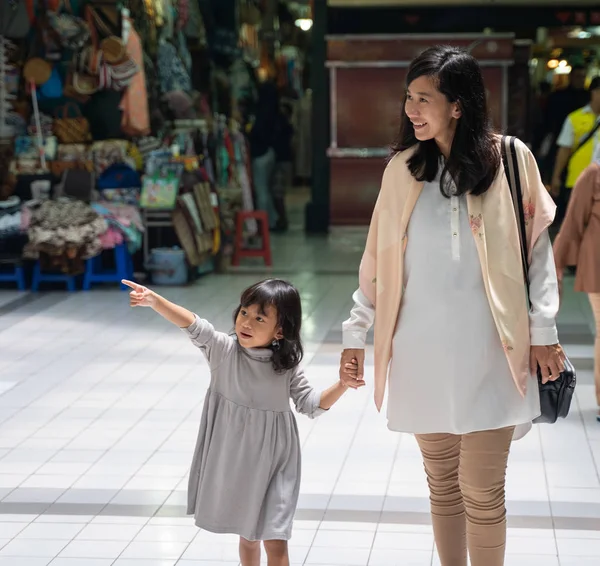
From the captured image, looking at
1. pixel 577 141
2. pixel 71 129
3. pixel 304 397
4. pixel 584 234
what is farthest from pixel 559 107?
pixel 304 397

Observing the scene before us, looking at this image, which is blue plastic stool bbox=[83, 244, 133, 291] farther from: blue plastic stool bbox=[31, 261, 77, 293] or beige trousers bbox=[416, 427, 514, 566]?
beige trousers bbox=[416, 427, 514, 566]

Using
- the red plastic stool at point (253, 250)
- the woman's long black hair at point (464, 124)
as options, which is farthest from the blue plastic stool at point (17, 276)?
the woman's long black hair at point (464, 124)

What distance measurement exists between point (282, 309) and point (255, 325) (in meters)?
0.09

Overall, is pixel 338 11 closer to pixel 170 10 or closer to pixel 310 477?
pixel 170 10

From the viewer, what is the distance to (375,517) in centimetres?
433

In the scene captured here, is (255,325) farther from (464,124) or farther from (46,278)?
(46,278)

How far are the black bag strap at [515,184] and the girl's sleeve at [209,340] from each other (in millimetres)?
889

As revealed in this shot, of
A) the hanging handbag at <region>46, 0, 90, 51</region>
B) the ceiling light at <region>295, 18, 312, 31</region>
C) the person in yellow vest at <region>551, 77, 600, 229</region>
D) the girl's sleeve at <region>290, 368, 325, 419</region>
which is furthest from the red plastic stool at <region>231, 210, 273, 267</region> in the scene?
the ceiling light at <region>295, 18, 312, 31</region>

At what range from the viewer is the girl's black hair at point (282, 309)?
10.6 feet

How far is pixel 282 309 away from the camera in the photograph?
3.26 m

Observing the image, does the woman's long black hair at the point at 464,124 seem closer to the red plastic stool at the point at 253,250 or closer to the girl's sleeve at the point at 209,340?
the girl's sleeve at the point at 209,340

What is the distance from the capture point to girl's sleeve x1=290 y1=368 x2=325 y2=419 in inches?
130

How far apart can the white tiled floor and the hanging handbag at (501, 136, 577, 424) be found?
0.98 metres

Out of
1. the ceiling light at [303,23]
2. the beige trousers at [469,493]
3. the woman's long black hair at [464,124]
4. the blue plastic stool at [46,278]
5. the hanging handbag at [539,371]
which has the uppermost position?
the ceiling light at [303,23]
